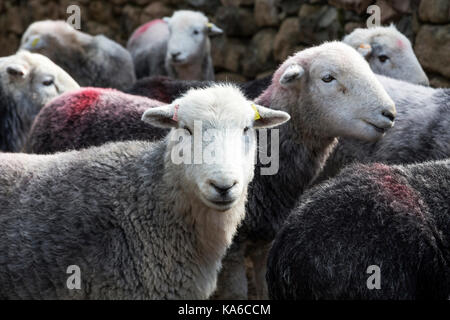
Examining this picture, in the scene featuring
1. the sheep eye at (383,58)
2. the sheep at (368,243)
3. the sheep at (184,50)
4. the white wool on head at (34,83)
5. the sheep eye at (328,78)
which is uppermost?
the sheep at (184,50)

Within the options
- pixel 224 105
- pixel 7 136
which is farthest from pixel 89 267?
pixel 7 136

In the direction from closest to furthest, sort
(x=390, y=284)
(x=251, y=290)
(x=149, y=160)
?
(x=390, y=284)
(x=149, y=160)
(x=251, y=290)

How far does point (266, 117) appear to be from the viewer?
3566mm

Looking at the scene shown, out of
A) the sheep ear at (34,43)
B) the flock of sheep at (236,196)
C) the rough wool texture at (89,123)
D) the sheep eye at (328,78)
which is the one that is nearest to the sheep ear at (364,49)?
the flock of sheep at (236,196)

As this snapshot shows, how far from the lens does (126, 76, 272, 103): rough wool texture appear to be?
5.59 metres

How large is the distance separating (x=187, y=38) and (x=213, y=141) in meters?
4.41

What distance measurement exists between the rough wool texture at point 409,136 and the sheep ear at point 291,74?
2.75 ft

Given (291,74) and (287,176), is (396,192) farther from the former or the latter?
(291,74)

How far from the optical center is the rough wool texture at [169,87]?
5594 millimetres

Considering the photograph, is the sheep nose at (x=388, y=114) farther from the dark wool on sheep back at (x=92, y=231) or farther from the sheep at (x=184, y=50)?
the sheep at (x=184, y=50)

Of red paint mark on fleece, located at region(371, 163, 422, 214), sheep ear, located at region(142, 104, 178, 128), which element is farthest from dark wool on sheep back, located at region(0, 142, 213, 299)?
red paint mark on fleece, located at region(371, 163, 422, 214)

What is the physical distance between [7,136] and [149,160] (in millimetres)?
2366
